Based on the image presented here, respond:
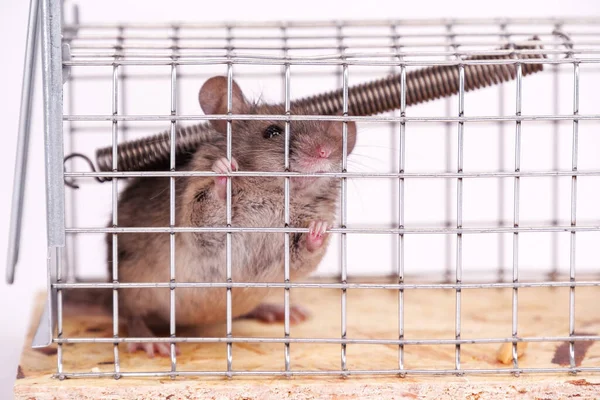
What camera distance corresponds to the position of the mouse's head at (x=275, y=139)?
3680mm

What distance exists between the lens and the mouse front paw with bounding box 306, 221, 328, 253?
11.6ft

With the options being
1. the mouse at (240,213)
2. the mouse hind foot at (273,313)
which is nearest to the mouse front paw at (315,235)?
the mouse at (240,213)

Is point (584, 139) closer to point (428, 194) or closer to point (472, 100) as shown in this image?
point (472, 100)

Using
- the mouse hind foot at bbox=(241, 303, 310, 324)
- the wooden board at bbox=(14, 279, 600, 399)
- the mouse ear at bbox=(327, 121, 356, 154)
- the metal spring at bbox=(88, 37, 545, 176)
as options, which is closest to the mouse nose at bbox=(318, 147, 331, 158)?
the mouse ear at bbox=(327, 121, 356, 154)

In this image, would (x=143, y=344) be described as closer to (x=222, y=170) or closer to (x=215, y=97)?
(x=222, y=170)

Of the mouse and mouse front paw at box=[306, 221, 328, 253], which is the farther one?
the mouse

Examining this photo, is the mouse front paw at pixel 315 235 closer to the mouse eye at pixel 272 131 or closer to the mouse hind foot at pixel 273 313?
the mouse eye at pixel 272 131

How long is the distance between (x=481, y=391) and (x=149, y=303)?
1.61 m

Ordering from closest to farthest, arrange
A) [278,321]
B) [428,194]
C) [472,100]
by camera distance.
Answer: [278,321] < [428,194] < [472,100]

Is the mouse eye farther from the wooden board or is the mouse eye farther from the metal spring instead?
the wooden board

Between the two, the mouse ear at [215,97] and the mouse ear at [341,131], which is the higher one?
the mouse ear at [215,97]

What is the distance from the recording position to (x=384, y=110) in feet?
12.8

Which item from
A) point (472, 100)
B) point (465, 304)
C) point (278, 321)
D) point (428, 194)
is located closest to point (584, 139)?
point (472, 100)

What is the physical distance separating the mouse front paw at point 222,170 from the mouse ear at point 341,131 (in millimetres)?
489
